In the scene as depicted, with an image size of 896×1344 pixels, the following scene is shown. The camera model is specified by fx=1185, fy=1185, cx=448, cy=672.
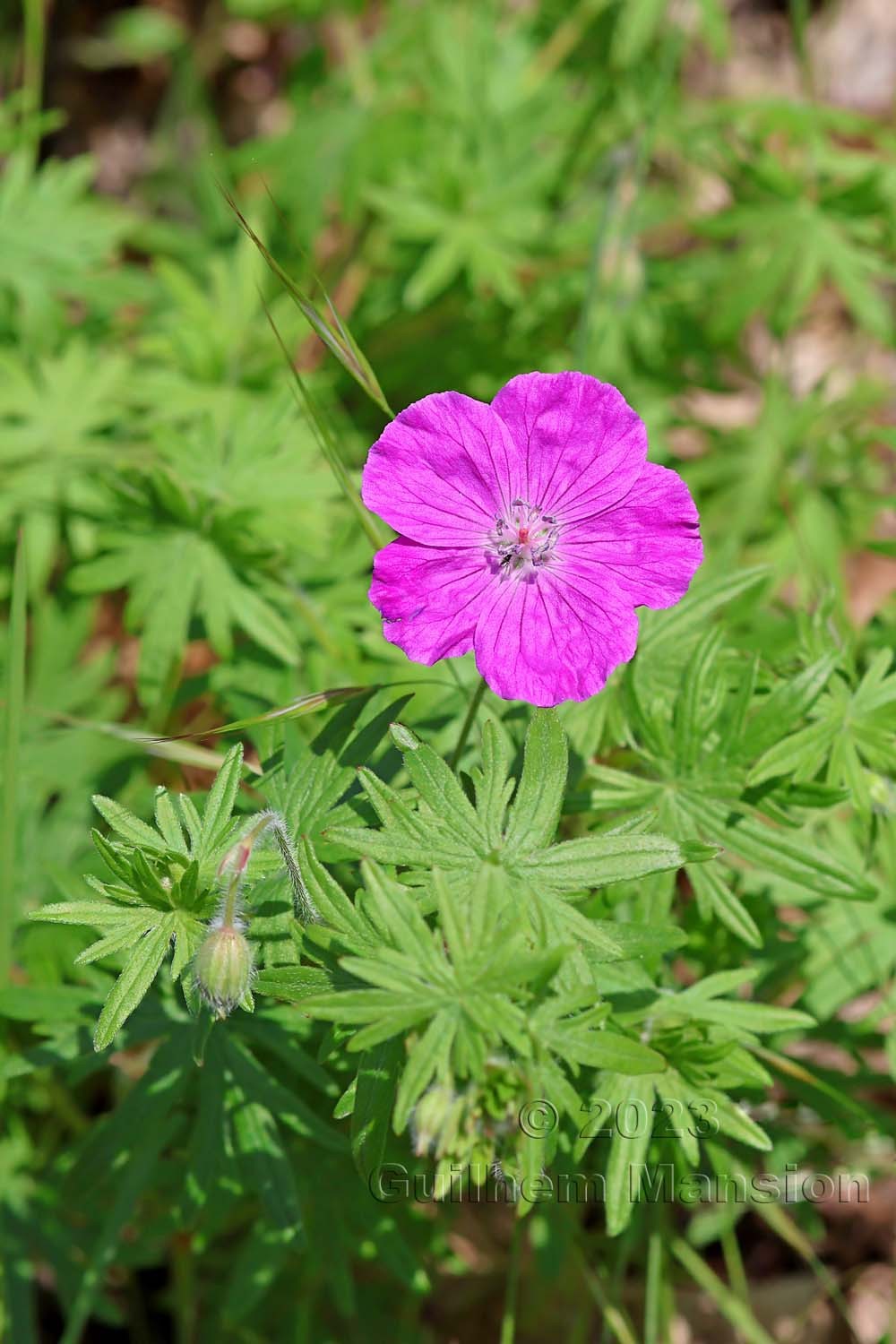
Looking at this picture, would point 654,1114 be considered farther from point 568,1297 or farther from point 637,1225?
point 568,1297

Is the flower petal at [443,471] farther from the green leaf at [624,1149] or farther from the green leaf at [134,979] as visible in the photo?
the green leaf at [624,1149]

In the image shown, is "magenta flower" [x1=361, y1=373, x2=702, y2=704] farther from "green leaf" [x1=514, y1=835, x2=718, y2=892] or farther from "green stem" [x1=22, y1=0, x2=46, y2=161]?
"green stem" [x1=22, y1=0, x2=46, y2=161]

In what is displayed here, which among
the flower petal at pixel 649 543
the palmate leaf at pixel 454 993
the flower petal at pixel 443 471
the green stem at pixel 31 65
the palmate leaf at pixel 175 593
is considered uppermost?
the green stem at pixel 31 65

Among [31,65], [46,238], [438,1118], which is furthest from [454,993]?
[31,65]

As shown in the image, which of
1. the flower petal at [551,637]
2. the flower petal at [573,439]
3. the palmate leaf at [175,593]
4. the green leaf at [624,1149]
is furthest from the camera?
the palmate leaf at [175,593]

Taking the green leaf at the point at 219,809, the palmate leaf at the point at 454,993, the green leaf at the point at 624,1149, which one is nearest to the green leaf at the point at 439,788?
the palmate leaf at the point at 454,993

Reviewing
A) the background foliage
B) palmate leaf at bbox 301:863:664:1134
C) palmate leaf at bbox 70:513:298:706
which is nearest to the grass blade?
the background foliage

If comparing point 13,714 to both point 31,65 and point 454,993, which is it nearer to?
point 454,993
